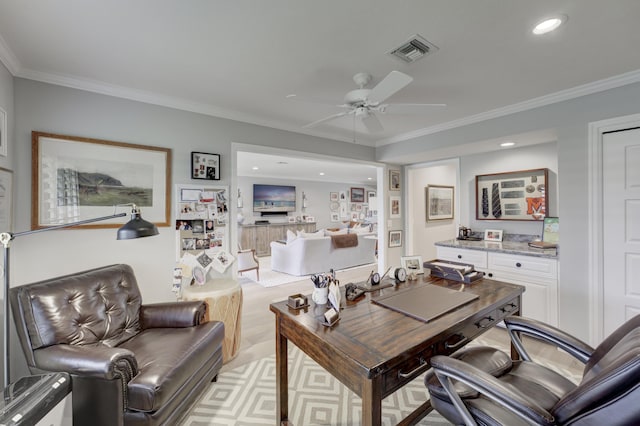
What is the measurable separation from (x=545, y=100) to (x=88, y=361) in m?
3.86

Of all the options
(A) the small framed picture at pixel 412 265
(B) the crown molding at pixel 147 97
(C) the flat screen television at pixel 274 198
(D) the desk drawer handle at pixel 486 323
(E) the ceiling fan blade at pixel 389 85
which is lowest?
(D) the desk drawer handle at pixel 486 323

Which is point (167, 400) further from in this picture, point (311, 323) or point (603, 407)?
point (603, 407)

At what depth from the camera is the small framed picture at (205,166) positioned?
262 centimetres

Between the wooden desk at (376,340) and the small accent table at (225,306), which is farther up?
the wooden desk at (376,340)

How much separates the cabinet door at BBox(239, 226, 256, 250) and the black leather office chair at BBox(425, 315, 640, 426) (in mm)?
6441

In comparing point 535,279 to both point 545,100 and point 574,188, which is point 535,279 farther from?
point 545,100

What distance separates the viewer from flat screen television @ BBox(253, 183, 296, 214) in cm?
788

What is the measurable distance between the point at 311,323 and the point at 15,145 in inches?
95.8

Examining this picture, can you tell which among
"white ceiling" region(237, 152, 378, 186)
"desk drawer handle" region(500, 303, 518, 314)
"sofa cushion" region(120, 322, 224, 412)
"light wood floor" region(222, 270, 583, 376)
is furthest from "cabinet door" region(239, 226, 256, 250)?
"desk drawer handle" region(500, 303, 518, 314)

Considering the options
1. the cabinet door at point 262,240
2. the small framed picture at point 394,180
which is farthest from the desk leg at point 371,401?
the cabinet door at point 262,240

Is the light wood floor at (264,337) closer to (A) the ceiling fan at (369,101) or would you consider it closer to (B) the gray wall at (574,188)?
(B) the gray wall at (574,188)

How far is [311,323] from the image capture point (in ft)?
4.46

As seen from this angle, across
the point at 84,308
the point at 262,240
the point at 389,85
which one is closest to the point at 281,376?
the point at 84,308

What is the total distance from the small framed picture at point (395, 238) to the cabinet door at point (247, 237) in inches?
169
